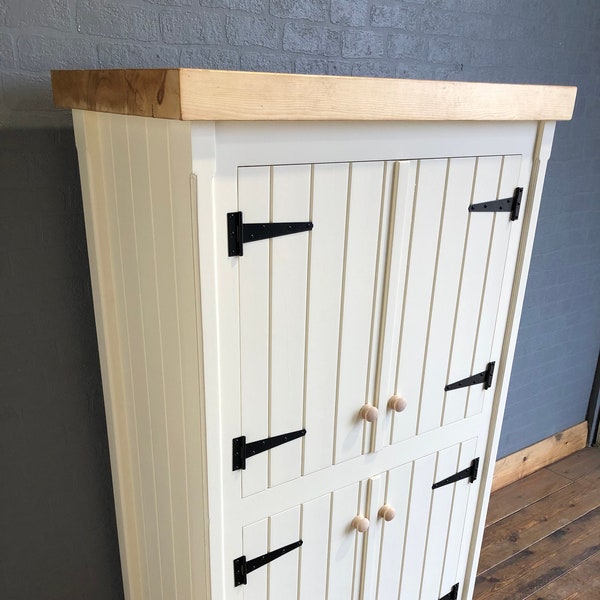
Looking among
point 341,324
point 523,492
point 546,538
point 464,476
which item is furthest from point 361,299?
point 523,492

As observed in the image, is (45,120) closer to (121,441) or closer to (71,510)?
(121,441)

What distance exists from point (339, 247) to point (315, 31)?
2.71 ft

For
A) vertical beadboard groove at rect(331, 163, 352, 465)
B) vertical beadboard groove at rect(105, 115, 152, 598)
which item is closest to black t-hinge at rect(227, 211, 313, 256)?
vertical beadboard groove at rect(331, 163, 352, 465)

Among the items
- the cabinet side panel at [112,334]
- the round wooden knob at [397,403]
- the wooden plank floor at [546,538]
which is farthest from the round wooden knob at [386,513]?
the wooden plank floor at [546,538]

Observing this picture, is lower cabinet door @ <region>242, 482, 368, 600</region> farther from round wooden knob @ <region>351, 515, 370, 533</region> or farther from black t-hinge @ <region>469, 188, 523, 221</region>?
black t-hinge @ <region>469, 188, 523, 221</region>

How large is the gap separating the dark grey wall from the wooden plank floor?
1517 millimetres

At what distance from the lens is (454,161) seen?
121cm

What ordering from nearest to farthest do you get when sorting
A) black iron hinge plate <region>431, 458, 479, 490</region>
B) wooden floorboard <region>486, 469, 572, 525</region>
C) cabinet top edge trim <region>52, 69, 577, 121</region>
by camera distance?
cabinet top edge trim <region>52, 69, 577, 121</region> < black iron hinge plate <region>431, 458, 479, 490</region> < wooden floorboard <region>486, 469, 572, 525</region>

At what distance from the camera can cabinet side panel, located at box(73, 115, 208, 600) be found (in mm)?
974

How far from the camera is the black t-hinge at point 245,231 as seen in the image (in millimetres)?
948

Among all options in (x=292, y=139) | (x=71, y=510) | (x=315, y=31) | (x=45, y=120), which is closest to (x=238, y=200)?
(x=292, y=139)

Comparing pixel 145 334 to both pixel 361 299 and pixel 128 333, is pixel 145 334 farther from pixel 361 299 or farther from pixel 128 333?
pixel 361 299

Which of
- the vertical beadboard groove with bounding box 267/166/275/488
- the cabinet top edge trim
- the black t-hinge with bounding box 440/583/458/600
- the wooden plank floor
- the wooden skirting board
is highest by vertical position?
the cabinet top edge trim

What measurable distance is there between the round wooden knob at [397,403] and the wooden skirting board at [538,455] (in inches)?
69.3
